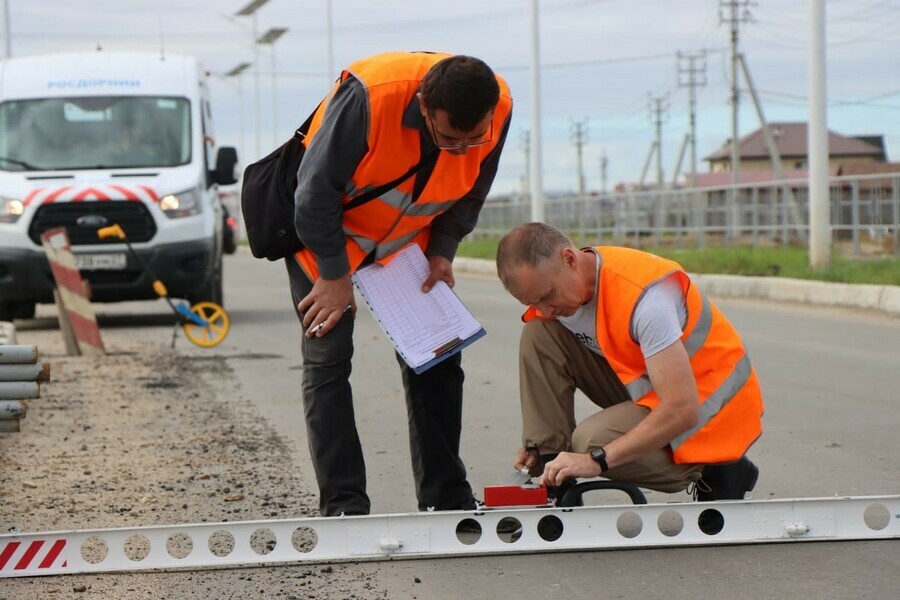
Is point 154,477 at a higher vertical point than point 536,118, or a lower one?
A: lower

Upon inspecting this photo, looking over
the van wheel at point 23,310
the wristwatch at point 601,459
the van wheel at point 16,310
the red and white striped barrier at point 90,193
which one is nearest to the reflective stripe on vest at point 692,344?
the wristwatch at point 601,459

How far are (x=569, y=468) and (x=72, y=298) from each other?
8336 millimetres

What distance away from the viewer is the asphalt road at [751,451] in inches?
172

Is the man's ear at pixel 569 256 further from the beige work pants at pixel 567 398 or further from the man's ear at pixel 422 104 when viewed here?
the man's ear at pixel 422 104

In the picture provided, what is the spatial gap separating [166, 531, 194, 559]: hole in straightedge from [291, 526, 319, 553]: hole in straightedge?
0.35 meters

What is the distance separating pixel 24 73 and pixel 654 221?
63.1 ft

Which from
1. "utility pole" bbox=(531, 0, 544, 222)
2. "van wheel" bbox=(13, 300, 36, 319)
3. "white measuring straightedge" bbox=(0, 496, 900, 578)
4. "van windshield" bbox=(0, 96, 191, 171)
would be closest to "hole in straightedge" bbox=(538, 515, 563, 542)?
"white measuring straightedge" bbox=(0, 496, 900, 578)

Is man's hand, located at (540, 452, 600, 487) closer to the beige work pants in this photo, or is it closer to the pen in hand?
the beige work pants

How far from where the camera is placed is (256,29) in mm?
61688

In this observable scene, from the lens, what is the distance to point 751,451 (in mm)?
6664

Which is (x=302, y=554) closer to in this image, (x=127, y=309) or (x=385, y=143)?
(x=385, y=143)

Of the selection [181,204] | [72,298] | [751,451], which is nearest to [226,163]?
[181,204]

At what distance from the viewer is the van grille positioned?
13.8m

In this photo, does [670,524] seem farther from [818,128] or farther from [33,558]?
[818,128]
